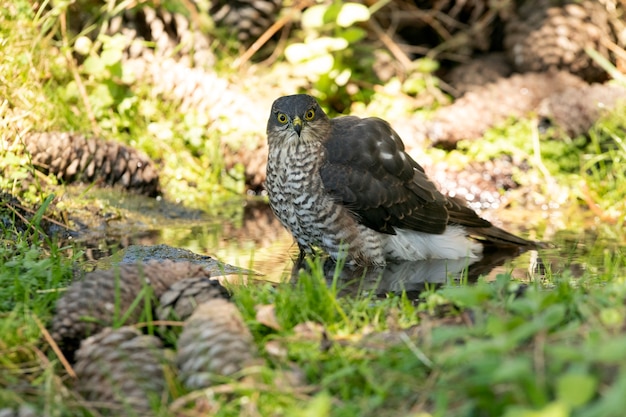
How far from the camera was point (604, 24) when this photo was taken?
342 inches

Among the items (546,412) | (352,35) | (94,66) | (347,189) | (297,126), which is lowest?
(546,412)

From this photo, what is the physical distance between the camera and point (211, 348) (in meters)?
2.79

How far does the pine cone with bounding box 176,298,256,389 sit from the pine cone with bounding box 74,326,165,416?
106 mm

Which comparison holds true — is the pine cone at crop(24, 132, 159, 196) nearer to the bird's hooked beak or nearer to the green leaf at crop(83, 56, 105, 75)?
the green leaf at crop(83, 56, 105, 75)

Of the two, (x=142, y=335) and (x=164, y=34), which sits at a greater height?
(x=164, y=34)

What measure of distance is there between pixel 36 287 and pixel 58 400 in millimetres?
993

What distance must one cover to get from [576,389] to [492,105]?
644cm

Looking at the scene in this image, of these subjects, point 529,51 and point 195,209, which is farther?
point 529,51

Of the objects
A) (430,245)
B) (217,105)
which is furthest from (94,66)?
(430,245)

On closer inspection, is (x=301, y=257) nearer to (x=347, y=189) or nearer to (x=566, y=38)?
(x=347, y=189)

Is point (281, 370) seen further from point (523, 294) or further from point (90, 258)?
point (90, 258)

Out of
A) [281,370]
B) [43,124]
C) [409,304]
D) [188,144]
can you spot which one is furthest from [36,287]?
[188,144]

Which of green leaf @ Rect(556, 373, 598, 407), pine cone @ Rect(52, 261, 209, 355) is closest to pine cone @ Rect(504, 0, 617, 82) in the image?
pine cone @ Rect(52, 261, 209, 355)

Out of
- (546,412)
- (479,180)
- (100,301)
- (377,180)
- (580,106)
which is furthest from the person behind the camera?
(580,106)
